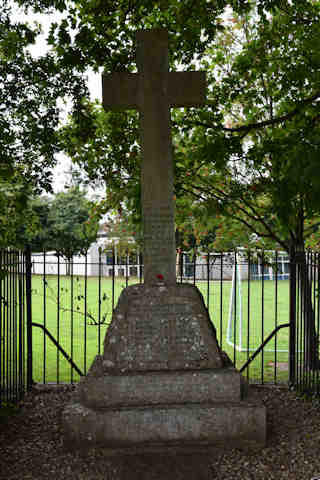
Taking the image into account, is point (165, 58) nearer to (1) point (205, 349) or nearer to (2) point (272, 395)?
(1) point (205, 349)

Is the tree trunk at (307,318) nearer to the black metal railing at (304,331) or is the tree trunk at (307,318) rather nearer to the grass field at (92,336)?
the black metal railing at (304,331)

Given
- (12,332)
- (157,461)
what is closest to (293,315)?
(157,461)

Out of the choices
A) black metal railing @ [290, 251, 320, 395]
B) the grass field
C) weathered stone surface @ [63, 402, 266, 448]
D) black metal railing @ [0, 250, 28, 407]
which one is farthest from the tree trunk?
black metal railing @ [0, 250, 28, 407]

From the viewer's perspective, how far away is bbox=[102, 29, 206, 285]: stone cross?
442cm

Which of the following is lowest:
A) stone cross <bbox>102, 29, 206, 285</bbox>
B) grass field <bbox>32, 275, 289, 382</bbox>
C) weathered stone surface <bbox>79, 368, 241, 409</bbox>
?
grass field <bbox>32, 275, 289, 382</bbox>

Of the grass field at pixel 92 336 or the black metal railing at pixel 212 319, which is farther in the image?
the grass field at pixel 92 336

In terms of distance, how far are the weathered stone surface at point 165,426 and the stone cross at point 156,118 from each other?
4.08 ft

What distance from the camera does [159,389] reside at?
13.4 feet

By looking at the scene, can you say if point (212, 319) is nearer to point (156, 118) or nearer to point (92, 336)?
point (92, 336)

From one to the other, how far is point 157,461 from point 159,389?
60 centimetres

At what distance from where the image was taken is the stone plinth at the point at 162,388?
12.9 feet

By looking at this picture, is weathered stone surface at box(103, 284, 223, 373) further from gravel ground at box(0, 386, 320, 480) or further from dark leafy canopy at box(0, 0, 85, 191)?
dark leafy canopy at box(0, 0, 85, 191)

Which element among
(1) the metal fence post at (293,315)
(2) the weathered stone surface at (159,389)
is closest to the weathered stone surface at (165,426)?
(2) the weathered stone surface at (159,389)

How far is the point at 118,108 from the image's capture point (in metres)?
4.77
